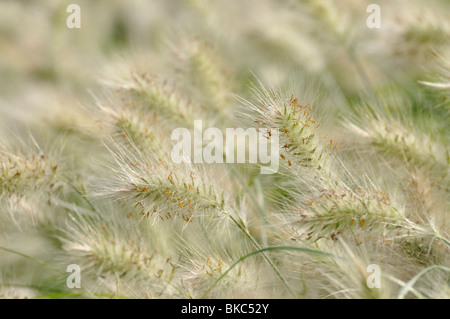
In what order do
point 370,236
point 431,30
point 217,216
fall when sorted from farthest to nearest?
1. point 431,30
2. point 217,216
3. point 370,236

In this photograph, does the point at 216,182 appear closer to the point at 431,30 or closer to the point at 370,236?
the point at 370,236

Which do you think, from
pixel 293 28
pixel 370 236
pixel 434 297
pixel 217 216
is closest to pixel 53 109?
pixel 217 216

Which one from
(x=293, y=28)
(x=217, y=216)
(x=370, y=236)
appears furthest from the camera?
(x=293, y=28)

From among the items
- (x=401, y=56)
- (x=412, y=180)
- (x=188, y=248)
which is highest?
(x=401, y=56)
